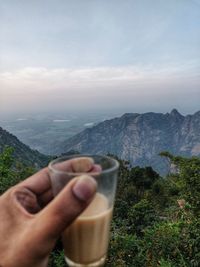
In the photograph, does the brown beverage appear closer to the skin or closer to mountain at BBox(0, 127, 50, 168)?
the skin

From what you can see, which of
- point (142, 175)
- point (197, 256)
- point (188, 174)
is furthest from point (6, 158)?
point (142, 175)

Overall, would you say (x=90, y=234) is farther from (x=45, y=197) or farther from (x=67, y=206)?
(x=45, y=197)

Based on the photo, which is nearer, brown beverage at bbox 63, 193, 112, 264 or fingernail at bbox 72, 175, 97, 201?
fingernail at bbox 72, 175, 97, 201

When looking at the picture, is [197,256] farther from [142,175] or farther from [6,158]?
[142,175]

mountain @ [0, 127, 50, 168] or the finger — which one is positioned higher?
the finger

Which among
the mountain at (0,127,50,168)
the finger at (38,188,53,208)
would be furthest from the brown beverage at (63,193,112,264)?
the mountain at (0,127,50,168)
